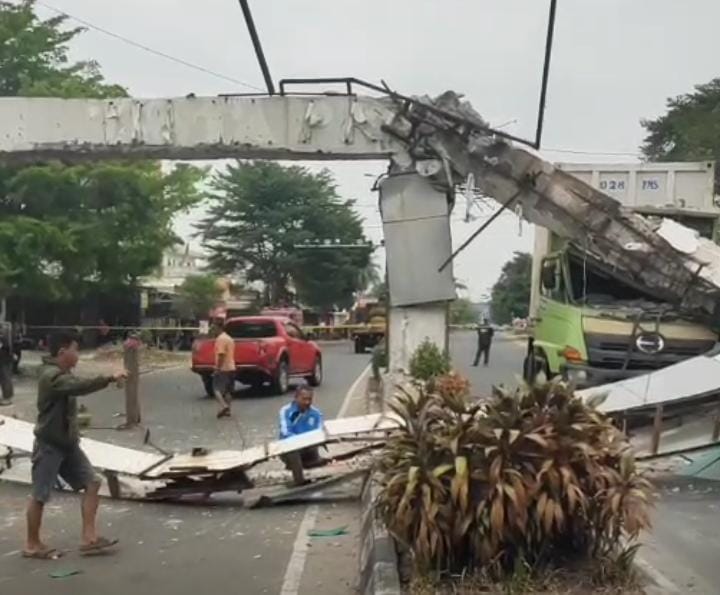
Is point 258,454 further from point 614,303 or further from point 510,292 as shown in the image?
point 510,292

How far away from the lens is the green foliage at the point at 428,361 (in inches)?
616

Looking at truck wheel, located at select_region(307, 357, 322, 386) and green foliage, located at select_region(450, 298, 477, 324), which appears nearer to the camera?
truck wheel, located at select_region(307, 357, 322, 386)

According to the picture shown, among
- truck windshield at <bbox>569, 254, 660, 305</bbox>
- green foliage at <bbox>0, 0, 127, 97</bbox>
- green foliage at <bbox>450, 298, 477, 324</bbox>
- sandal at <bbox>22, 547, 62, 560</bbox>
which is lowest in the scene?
green foliage at <bbox>450, 298, 477, 324</bbox>

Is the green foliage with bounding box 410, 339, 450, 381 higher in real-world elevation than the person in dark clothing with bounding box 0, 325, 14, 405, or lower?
higher

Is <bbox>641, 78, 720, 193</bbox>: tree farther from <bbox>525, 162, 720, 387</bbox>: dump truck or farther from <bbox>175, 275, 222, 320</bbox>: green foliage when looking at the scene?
<bbox>525, 162, 720, 387</bbox>: dump truck

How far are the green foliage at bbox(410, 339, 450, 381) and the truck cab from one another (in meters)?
1.54

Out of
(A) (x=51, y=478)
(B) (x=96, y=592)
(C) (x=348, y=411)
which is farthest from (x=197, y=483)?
(C) (x=348, y=411)

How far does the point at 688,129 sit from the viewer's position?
46.8 metres

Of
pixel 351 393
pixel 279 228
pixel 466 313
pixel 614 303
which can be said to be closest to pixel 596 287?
pixel 614 303

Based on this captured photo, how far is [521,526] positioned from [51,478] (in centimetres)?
404

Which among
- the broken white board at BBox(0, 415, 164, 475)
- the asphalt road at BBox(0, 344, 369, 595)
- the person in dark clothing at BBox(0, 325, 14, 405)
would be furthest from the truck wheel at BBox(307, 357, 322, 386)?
the asphalt road at BBox(0, 344, 369, 595)

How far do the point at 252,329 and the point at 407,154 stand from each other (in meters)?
10.1

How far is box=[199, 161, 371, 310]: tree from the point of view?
64.6 meters

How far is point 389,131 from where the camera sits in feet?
51.4
